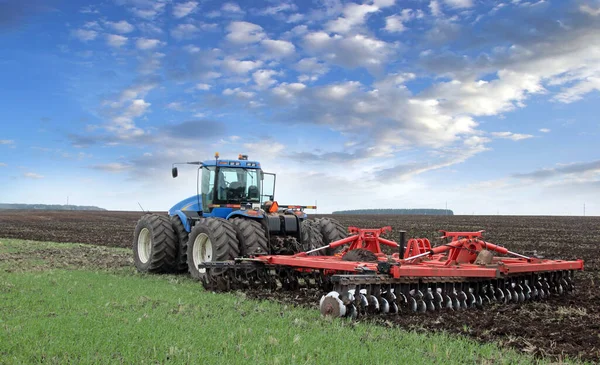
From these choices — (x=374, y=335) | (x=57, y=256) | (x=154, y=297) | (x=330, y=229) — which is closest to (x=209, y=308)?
(x=154, y=297)

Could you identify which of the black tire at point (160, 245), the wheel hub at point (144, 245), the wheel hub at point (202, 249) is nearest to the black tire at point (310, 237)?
the wheel hub at point (202, 249)

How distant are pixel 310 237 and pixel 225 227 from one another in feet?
6.16

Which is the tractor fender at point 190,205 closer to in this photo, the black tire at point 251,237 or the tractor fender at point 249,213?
the tractor fender at point 249,213

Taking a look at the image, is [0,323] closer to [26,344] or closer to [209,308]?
[26,344]

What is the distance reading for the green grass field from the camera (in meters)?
5.58

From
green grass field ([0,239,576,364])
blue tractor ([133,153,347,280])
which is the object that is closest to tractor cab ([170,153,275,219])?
blue tractor ([133,153,347,280])

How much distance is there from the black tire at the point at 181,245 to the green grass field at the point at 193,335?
351 cm

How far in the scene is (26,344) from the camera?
6.04 m

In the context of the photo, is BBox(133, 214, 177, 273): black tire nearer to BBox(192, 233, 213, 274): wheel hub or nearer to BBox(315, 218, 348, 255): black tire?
BBox(192, 233, 213, 274): wheel hub

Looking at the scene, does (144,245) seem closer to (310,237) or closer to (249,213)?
(249,213)

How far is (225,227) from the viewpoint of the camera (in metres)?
11.0

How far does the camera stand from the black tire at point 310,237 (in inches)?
465

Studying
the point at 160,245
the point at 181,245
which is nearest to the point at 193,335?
the point at 160,245

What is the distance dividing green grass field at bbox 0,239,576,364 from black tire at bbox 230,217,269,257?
142 cm
